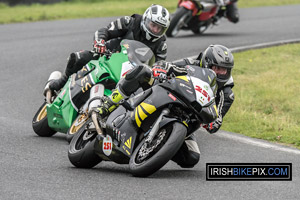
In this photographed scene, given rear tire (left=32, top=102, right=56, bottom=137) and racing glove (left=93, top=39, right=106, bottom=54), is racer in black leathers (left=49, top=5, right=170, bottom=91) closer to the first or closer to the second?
racing glove (left=93, top=39, right=106, bottom=54)

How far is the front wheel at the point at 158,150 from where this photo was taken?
6.09 metres

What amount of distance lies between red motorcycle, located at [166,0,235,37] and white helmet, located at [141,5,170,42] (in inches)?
332

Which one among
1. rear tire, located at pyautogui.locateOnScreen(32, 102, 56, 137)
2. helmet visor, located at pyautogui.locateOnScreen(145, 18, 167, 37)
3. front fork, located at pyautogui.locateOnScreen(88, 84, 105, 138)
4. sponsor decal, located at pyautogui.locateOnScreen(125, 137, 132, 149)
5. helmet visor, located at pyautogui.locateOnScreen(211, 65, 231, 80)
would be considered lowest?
rear tire, located at pyautogui.locateOnScreen(32, 102, 56, 137)

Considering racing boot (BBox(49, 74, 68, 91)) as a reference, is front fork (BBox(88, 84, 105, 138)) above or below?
above

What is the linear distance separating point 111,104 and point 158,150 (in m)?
1.03

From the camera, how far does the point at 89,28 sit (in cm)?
1881

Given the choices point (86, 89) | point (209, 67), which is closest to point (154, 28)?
point (86, 89)

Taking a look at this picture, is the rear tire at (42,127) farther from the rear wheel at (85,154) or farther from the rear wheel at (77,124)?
the rear wheel at (85,154)

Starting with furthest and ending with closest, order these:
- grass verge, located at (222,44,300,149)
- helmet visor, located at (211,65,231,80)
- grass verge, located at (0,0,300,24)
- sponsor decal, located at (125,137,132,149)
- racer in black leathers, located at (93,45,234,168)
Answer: grass verge, located at (0,0,300,24)
grass verge, located at (222,44,300,149)
helmet visor, located at (211,65,231,80)
racer in black leathers, located at (93,45,234,168)
sponsor decal, located at (125,137,132,149)

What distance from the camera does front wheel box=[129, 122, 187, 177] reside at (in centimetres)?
609

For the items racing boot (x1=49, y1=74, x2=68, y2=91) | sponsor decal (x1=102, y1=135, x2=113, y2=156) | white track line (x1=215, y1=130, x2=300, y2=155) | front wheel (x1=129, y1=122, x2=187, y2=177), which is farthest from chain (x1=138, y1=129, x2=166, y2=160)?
racing boot (x1=49, y1=74, x2=68, y2=91)

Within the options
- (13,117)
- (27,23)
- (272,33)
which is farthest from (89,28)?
(13,117)

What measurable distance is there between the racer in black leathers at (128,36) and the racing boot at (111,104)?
1.42 meters

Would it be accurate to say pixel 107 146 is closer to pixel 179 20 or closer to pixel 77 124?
pixel 77 124
